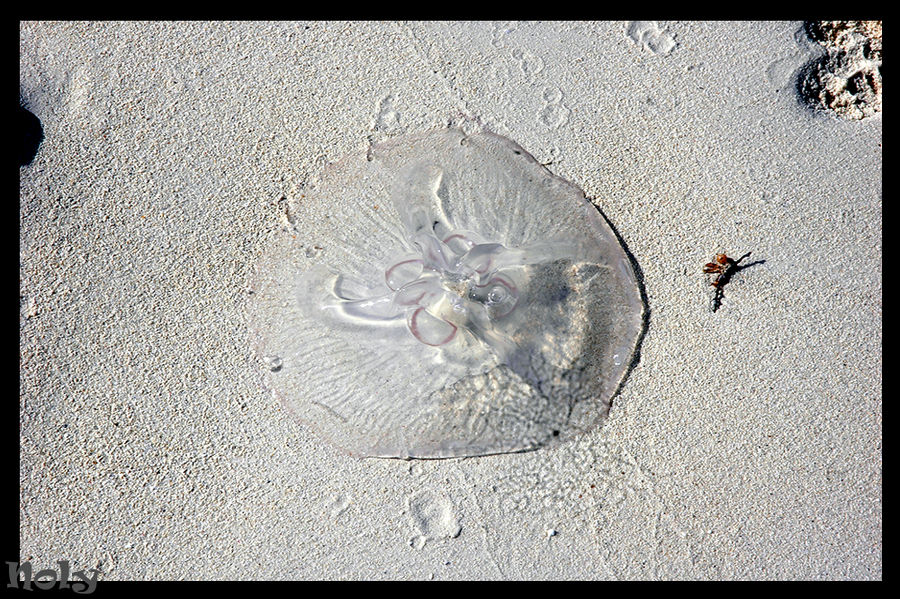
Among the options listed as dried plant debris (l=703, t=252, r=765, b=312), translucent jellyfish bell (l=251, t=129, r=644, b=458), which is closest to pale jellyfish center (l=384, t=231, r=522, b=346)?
translucent jellyfish bell (l=251, t=129, r=644, b=458)

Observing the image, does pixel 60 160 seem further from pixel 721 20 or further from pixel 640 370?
pixel 721 20

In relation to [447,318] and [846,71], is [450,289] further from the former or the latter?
[846,71]

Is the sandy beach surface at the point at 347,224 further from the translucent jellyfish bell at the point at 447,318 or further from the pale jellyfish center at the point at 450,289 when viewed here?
the pale jellyfish center at the point at 450,289

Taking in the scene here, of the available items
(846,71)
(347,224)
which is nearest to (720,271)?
(846,71)

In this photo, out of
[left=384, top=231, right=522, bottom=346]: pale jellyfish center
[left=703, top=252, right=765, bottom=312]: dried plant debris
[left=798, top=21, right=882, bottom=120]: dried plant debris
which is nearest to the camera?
[left=384, top=231, right=522, bottom=346]: pale jellyfish center

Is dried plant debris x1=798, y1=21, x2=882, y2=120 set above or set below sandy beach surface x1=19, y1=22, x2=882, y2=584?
above

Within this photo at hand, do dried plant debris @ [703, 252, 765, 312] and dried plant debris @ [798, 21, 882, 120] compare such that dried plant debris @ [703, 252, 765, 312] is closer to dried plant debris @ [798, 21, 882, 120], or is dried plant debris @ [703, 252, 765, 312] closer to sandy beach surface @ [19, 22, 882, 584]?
sandy beach surface @ [19, 22, 882, 584]

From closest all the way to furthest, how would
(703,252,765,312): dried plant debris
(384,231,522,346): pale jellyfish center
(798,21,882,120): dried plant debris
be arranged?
(384,231,522,346): pale jellyfish center
(703,252,765,312): dried plant debris
(798,21,882,120): dried plant debris
